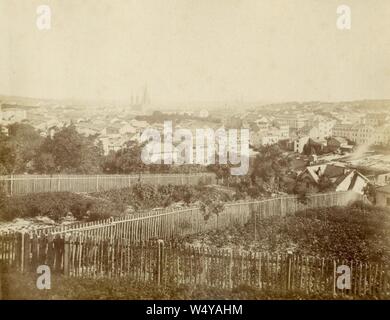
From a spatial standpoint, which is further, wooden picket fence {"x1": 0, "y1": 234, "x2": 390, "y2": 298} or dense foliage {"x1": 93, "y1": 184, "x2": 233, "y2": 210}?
dense foliage {"x1": 93, "y1": 184, "x2": 233, "y2": 210}

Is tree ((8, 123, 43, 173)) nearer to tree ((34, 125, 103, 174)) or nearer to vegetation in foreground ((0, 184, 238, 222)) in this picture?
tree ((34, 125, 103, 174))

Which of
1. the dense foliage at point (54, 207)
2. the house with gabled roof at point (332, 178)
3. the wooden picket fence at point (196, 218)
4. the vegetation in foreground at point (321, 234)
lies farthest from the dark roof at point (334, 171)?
the dense foliage at point (54, 207)

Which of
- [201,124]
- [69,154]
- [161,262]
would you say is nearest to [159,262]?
[161,262]

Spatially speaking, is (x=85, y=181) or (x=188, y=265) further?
(x=85, y=181)

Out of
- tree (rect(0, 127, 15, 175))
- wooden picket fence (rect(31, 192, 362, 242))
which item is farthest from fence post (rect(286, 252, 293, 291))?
tree (rect(0, 127, 15, 175))

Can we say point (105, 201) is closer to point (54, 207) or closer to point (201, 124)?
point (54, 207)
